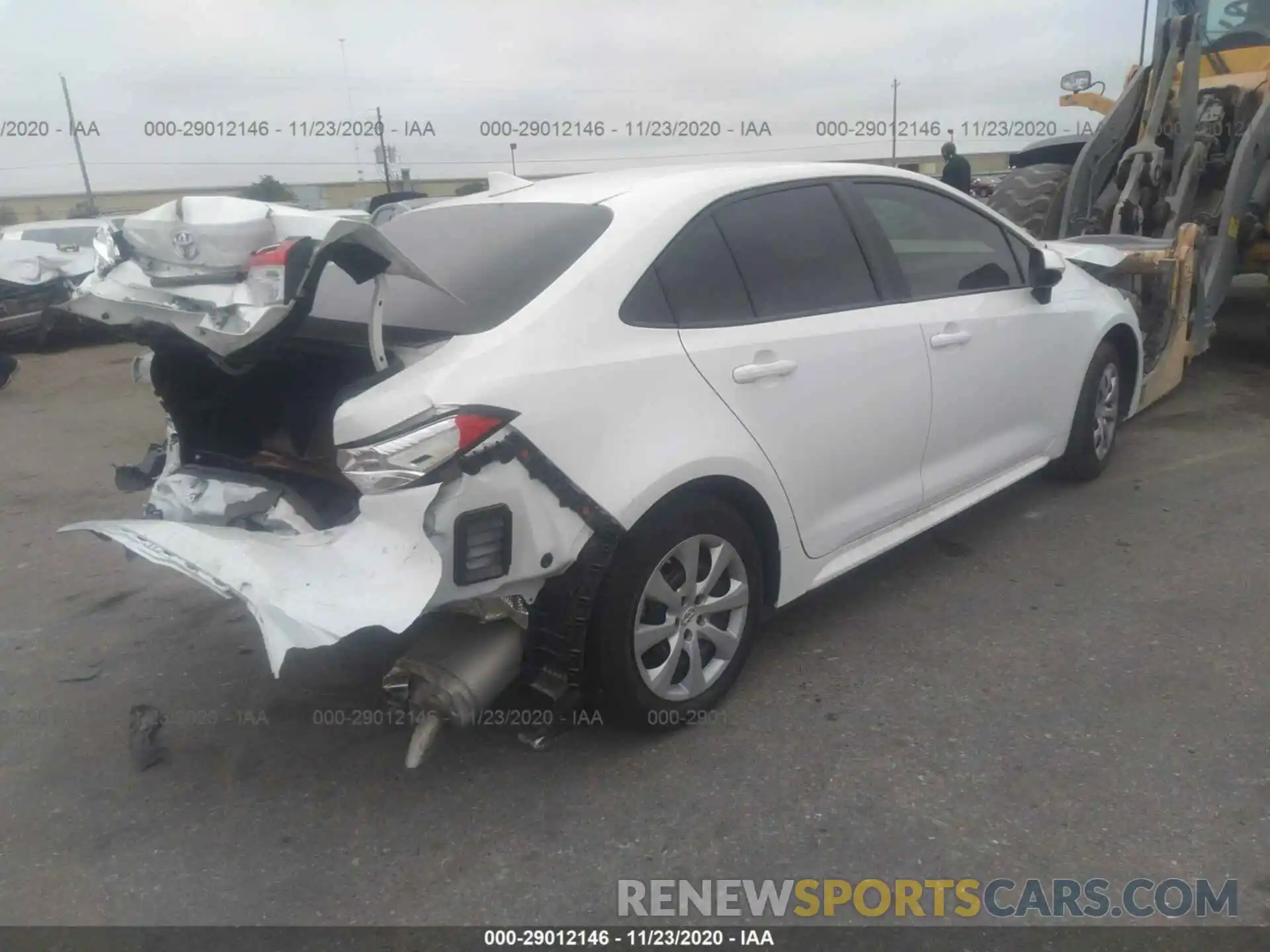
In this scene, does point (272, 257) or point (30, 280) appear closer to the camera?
point (272, 257)

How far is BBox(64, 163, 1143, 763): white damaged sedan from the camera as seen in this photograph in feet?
8.02

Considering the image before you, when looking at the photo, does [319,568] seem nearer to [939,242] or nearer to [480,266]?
[480,266]

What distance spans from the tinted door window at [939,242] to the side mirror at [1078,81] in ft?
14.7

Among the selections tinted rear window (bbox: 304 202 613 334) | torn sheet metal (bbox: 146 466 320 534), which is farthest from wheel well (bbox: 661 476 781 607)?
torn sheet metal (bbox: 146 466 320 534)

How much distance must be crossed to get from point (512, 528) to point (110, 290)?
1286 mm

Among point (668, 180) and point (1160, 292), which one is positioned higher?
point (668, 180)

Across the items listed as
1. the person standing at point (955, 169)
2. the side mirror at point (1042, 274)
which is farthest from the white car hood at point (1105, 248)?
the person standing at point (955, 169)

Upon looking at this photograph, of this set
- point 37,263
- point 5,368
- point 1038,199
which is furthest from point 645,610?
point 37,263

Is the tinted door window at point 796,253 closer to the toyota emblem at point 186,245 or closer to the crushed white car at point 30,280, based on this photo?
the toyota emblem at point 186,245

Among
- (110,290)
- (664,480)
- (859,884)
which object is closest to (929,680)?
(859,884)

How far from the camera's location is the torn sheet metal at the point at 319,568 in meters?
2.24

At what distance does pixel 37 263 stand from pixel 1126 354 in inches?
463

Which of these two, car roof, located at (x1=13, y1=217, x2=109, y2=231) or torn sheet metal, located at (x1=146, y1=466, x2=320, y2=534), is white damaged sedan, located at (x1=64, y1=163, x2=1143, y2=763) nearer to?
torn sheet metal, located at (x1=146, y1=466, x2=320, y2=534)

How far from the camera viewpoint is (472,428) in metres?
2.43
